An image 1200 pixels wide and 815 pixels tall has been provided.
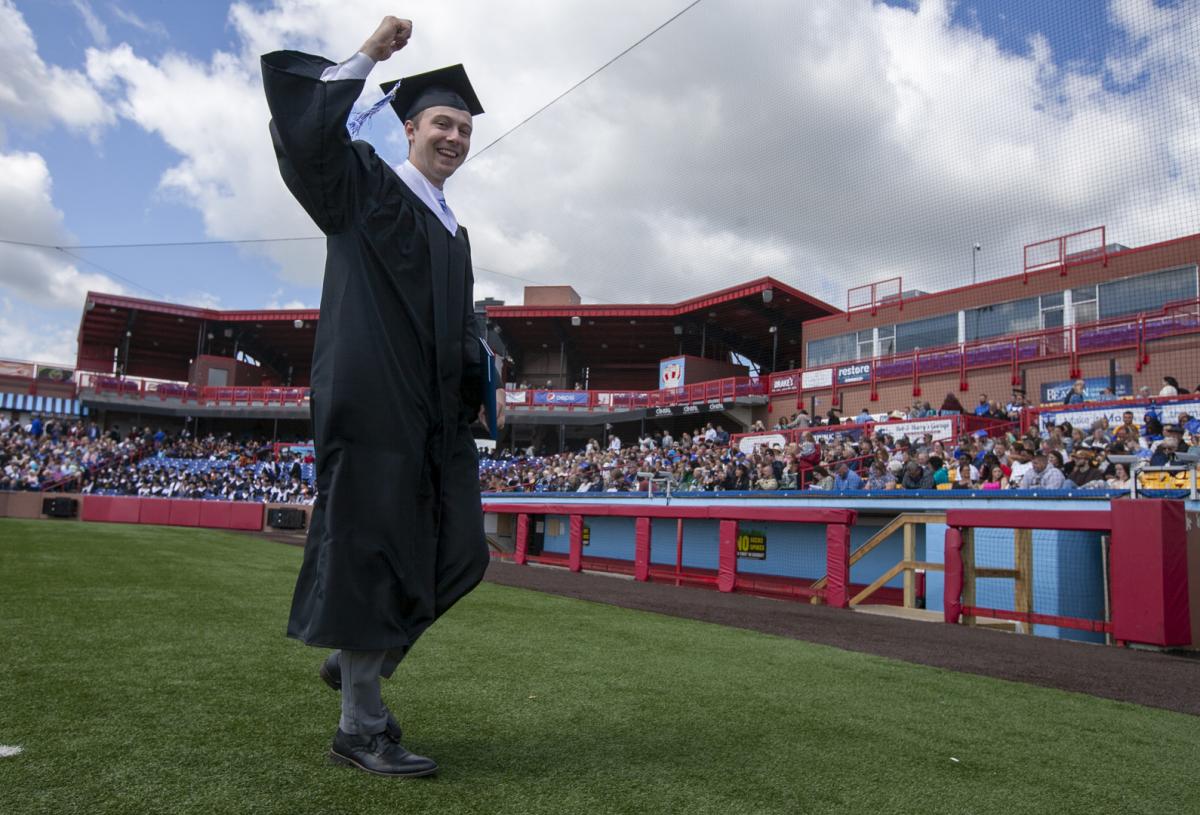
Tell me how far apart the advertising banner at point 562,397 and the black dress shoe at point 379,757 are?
34828 millimetres

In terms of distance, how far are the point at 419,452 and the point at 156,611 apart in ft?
12.6

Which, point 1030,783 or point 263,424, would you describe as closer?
point 1030,783

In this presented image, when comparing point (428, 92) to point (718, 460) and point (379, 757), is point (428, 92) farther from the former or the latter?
point (718, 460)

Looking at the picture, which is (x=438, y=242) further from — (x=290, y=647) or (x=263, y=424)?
(x=263, y=424)

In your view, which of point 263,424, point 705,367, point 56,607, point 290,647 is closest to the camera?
point 290,647

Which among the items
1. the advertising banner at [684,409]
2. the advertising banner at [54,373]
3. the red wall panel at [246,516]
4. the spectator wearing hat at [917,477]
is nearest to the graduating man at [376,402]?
the spectator wearing hat at [917,477]

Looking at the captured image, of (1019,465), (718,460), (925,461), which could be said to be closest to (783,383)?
(718,460)

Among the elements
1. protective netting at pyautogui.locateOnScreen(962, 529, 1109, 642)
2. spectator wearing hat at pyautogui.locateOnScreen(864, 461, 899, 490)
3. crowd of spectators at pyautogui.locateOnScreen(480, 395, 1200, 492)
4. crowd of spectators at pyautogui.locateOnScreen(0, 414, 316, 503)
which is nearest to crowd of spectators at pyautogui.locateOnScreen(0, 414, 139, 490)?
crowd of spectators at pyautogui.locateOnScreen(0, 414, 316, 503)

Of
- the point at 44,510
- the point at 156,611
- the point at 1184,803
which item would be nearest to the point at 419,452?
the point at 1184,803

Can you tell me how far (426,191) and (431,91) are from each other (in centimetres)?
35

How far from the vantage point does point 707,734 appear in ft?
9.30

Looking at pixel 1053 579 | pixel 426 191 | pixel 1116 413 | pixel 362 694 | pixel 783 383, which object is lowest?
pixel 1053 579

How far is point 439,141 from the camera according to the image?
2.60 metres

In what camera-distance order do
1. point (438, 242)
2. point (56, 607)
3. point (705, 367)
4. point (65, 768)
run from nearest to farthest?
1. point (65, 768)
2. point (438, 242)
3. point (56, 607)
4. point (705, 367)
